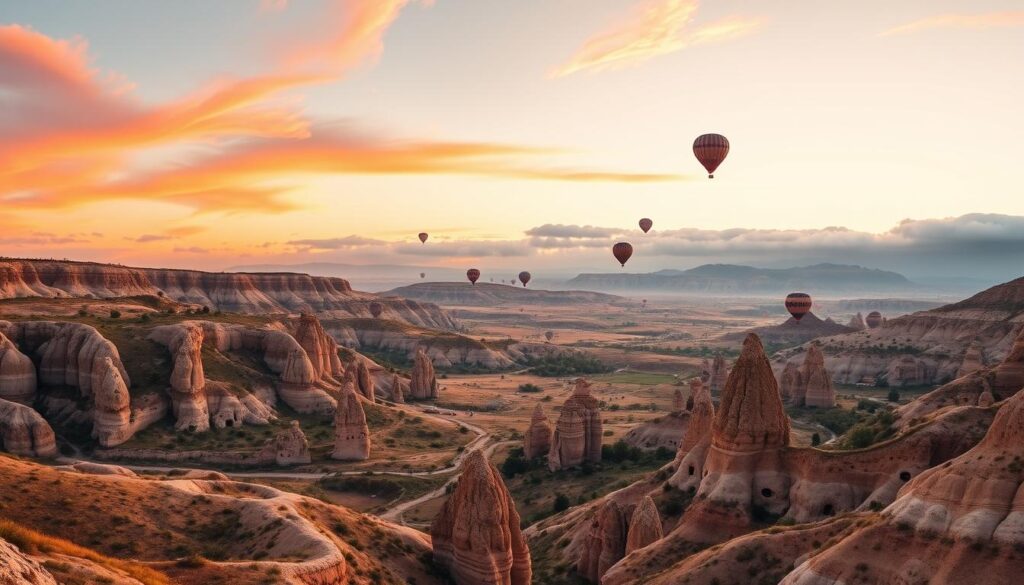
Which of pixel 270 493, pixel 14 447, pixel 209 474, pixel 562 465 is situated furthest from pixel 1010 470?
pixel 14 447

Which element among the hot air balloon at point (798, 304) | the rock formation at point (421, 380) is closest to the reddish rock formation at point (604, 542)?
the rock formation at point (421, 380)

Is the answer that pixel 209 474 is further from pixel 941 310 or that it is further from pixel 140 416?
pixel 941 310

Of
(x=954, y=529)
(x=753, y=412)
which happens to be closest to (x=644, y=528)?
(x=753, y=412)

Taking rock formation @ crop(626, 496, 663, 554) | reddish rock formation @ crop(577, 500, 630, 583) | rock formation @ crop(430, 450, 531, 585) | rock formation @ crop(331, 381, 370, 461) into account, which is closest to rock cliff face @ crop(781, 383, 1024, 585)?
rock formation @ crop(626, 496, 663, 554)

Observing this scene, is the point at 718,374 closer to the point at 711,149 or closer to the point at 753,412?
the point at 711,149

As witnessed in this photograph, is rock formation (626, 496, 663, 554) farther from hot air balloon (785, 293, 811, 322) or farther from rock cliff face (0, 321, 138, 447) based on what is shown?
hot air balloon (785, 293, 811, 322)

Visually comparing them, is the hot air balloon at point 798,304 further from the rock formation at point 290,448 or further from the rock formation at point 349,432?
the rock formation at point 290,448

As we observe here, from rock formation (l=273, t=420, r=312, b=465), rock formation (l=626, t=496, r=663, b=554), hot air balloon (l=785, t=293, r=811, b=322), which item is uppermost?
hot air balloon (l=785, t=293, r=811, b=322)

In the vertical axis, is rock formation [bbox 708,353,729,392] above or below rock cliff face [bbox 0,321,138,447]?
below
